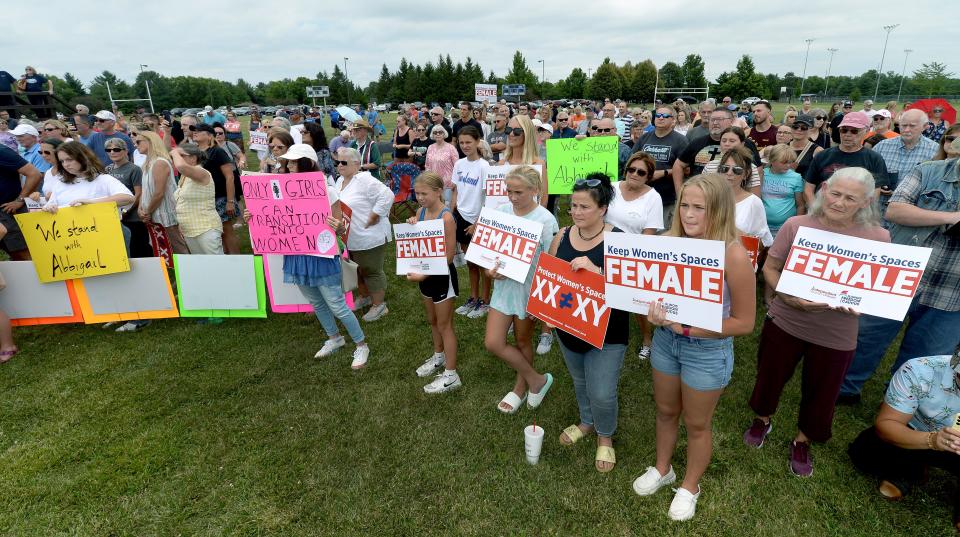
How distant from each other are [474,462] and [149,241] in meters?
5.77

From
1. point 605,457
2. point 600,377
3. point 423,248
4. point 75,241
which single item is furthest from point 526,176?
point 75,241

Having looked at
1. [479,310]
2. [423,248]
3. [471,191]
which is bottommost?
[479,310]

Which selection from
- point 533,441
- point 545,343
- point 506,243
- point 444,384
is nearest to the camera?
point 533,441

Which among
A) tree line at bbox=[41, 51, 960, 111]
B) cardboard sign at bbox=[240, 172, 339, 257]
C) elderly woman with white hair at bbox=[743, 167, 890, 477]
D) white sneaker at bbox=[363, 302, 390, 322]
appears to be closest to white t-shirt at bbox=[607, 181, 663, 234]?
elderly woman with white hair at bbox=[743, 167, 890, 477]

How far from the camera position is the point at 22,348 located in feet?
19.0

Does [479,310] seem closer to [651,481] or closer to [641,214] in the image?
[641,214]

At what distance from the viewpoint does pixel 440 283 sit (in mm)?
4395

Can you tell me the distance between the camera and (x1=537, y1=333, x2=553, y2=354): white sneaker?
5.37 m

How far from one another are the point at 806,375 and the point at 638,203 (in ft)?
6.39

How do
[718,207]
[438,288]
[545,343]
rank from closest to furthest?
[718,207]
[438,288]
[545,343]

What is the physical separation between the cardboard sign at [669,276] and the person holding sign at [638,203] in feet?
5.49

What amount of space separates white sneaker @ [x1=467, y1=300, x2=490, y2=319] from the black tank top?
9.47 feet

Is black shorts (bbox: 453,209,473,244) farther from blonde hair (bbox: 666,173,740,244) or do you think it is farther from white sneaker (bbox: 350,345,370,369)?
blonde hair (bbox: 666,173,740,244)

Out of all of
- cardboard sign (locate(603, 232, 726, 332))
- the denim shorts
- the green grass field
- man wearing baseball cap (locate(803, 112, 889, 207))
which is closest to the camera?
cardboard sign (locate(603, 232, 726, 332))
